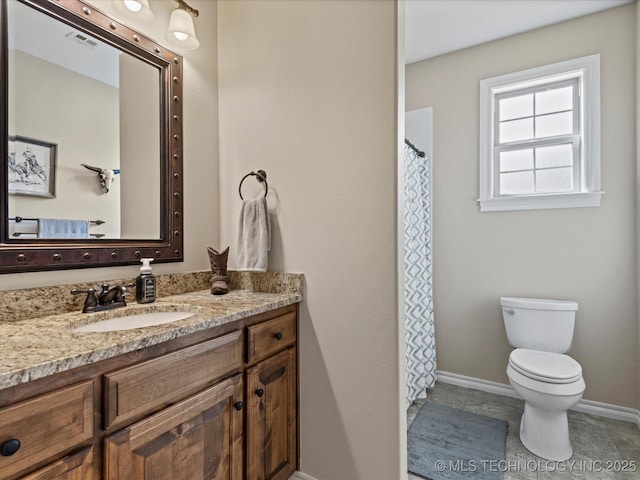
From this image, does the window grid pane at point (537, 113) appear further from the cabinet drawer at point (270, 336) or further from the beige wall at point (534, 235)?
the cabinet drawer at point (270, 336)

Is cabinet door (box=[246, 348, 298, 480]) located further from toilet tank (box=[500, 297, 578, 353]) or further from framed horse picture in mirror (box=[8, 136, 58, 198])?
toilet tank (box=[500, 297, 578, 353])

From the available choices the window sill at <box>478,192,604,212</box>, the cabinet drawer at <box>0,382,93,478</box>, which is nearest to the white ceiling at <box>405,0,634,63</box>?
the window sill at <box>478,192,604,212</box>

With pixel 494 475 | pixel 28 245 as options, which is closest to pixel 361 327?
pixel 494 475

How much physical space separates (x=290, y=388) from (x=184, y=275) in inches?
28.6

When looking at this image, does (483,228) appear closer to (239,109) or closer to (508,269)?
(508,269)

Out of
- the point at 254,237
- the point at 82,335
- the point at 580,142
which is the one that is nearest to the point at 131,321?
the point at 82,335

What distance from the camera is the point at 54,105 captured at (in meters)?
1.19

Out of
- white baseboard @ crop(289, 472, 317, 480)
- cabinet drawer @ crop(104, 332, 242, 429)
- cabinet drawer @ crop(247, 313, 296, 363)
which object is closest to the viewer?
cabinet drawer @ crop(104, 332, 242, 429)

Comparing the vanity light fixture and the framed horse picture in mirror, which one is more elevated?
the vanity light fixture

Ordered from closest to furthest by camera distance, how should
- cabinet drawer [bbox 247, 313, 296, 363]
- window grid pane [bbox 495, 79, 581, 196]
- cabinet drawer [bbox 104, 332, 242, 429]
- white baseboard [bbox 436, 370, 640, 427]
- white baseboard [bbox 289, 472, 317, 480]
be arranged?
cabinet drawer [bbox 104, 332, 242, 429], cabinet drawer [bbox 247, 313, 296, 363], white baseboard [bbox 289, 472, 317, 480], white baseboard [bbox 436, 370, 640, 427], window grid pane [bbox 495, 79, 581, 196]

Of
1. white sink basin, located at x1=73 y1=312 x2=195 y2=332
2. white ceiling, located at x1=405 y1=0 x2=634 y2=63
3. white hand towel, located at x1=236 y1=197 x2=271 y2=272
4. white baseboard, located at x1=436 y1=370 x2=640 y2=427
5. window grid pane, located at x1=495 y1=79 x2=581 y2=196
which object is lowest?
white baseboard, located at x1=436 y1=370 x2=640 y2=427

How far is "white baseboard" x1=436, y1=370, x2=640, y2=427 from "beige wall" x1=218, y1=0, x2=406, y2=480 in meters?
1.48

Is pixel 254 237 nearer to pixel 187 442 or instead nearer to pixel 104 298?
pixel 104 298

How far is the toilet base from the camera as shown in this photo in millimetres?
1714
